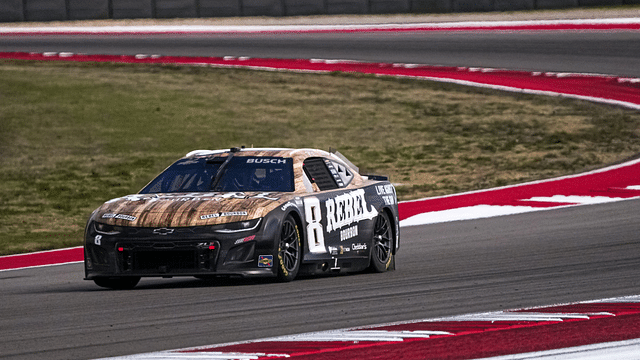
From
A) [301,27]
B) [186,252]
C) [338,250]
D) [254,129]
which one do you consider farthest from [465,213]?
[301,27]

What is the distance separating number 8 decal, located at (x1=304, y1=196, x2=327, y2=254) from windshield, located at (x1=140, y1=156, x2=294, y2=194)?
223 millimetres

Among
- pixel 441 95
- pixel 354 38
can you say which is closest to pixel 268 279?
pixel 441 95

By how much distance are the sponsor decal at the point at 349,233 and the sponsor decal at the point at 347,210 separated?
0.15 ft

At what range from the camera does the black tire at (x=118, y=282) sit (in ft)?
27.8

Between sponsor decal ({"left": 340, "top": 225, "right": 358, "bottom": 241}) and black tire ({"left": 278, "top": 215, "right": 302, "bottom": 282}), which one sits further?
sponsor decal ({"left": 340, "top": 225, "right": 358, "bottom": 241})

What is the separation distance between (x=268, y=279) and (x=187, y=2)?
89.0 ft

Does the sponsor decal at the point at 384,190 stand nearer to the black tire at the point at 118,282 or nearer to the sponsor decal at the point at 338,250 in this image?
the sponsor decal at the point at 338,250

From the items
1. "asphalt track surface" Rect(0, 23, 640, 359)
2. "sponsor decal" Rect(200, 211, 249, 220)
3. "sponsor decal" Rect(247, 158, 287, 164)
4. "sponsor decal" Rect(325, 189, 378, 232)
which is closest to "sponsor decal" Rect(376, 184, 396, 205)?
"sponsor decal" Rect(325, 189, 378, 232)

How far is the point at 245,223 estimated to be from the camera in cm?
816

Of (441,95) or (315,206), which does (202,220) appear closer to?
(315,206)

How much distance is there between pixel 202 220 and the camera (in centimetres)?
810

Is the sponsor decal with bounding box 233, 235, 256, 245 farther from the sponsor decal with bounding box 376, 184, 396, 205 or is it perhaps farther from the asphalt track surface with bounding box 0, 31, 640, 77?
the asphalt track surface with bounding box 0, 31, 640, 77

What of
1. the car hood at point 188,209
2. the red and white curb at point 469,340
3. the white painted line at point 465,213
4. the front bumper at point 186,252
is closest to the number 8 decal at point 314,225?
the car hood at point 188,209

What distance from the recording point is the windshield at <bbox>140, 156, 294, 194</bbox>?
29.5ft
